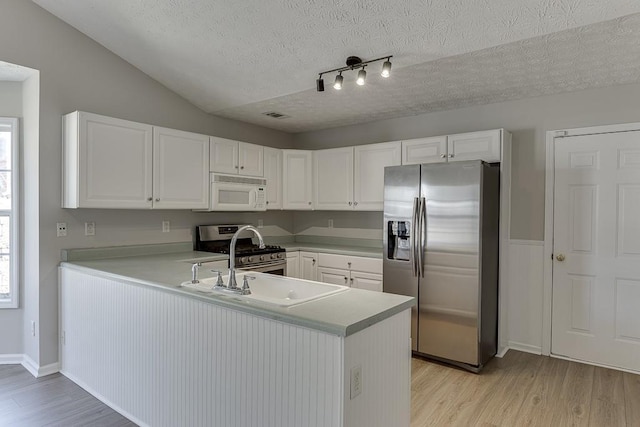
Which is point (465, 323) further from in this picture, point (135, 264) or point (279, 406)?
point (135, 264)

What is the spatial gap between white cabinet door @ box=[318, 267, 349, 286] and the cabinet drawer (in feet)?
0.15

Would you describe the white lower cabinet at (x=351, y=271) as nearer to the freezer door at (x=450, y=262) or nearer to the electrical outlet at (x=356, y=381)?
the freezer door at (x=450, y=262)

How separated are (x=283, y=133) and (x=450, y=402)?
384cm

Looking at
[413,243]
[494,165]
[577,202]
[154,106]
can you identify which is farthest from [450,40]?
[154,106]

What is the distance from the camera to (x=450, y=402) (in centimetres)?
265

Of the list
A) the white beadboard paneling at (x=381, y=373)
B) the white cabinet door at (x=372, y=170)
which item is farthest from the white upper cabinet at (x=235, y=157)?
the white beadboard paneling at (x=381, y=373)

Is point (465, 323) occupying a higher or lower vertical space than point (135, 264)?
lower

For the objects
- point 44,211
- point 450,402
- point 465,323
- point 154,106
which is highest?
point 154,106

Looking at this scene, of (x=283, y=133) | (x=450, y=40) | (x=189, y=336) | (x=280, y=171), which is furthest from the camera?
(x=283, y=133)

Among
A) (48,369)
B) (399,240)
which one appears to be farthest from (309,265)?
(48,369)

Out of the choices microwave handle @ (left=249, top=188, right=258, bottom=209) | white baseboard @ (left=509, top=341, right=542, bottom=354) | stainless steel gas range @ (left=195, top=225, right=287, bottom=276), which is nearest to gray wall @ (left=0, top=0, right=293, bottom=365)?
stainless steel gas range @ (left=195, top=225, right=287, bottom=276)

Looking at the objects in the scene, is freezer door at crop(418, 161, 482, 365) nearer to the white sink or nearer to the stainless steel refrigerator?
the stainless steel refrigerator

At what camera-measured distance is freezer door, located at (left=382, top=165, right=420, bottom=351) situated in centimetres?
341

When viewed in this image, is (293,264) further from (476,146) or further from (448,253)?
(476,146)
